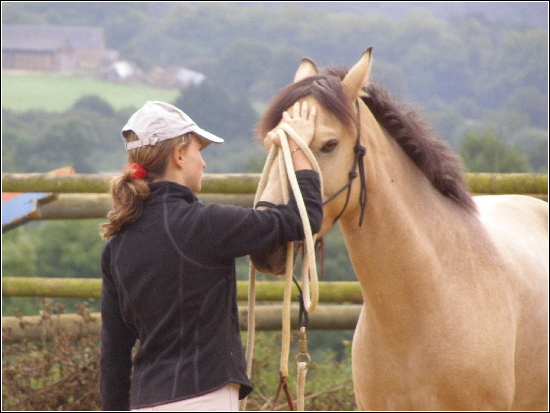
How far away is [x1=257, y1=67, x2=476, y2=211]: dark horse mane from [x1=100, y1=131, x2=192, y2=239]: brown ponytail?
46cm

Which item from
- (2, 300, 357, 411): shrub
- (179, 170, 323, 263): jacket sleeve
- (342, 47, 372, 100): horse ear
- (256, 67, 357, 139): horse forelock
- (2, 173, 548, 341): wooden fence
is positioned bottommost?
(2, 300, 357, 411): shrub

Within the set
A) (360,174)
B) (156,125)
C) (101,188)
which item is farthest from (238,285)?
(156,125)

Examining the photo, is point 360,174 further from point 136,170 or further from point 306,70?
point 136,170

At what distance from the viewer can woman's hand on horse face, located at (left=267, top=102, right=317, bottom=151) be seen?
7.86 ft

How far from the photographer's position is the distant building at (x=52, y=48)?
110 feet

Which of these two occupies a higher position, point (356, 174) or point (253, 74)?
point (253, 74)

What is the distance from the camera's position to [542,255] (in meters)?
3.61

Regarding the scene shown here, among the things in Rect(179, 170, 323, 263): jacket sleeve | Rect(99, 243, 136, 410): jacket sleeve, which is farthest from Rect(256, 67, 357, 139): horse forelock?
Rect(99, 243, 136, 410): jacket sleeve

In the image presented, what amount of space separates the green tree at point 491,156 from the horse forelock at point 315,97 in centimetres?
2211

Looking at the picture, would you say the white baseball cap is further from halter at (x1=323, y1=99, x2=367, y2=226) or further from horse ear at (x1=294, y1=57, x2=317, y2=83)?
horse ear at (x1=294, y1=57, x2=317, y2=83)

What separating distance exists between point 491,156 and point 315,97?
917 inches

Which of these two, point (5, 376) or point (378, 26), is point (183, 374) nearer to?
point (5, 376)

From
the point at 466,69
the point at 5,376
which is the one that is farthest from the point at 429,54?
the point at 5,376

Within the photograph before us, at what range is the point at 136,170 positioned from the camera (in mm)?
2242
